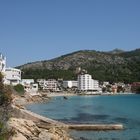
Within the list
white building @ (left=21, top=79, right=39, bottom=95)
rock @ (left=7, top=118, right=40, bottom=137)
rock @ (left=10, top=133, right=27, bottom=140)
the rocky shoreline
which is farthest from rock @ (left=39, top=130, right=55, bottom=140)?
white building @ (left=21, top=79, right=39, bottom=95)

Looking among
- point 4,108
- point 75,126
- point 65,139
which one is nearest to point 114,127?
point 75,126

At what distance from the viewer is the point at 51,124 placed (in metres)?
43.8

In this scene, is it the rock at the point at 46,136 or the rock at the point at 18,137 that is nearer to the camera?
the rock at the point at 18,137

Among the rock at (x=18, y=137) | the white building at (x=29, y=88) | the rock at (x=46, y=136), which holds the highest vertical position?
the white building at (x=29, y=88)

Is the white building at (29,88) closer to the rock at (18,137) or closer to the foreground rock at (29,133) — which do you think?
the foreground rock at (29,133)

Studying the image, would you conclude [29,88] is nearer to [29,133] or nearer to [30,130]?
[30,130]

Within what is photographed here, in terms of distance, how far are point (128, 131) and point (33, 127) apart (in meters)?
12.6

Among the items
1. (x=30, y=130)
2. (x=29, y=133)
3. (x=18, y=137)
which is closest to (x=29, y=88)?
(x=30, y=130)

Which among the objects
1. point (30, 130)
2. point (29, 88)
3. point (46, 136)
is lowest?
point (46, 136)

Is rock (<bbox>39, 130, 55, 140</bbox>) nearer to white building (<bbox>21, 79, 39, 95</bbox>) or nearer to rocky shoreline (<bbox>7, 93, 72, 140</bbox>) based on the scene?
rocky shoreline (<bbox>7, 93, 72, 140</bbox>)

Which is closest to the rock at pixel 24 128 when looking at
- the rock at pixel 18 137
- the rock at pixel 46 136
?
the rock at pixel 46 136

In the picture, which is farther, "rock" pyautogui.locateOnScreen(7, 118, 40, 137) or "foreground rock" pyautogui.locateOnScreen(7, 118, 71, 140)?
"rock" pyautogui.locateOnScreen(7, 118, 40, 137)

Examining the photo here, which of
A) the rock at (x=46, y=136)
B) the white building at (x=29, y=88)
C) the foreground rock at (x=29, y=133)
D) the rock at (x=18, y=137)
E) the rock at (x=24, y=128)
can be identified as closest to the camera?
the rock at (x=18, y=137)

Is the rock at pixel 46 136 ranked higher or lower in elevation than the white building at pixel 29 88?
lower
